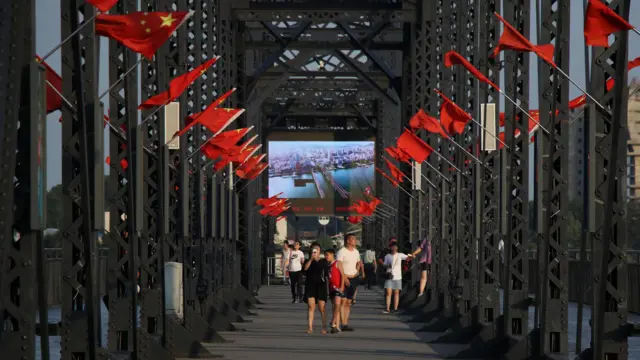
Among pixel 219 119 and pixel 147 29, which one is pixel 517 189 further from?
pixel 147 29

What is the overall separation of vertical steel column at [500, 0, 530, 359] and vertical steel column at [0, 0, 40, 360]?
412 inches

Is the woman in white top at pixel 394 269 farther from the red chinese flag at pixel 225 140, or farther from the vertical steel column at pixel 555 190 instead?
the vertical steel column at pixel 555 190

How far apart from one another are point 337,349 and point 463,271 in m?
5.89

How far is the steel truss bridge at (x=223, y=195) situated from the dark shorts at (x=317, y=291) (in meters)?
1.95

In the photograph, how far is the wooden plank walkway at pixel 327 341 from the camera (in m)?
23.2

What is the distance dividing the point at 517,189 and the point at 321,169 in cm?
5005

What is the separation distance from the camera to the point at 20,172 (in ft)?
39.3

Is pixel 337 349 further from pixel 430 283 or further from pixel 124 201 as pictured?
pixel 430 283

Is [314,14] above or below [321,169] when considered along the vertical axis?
above

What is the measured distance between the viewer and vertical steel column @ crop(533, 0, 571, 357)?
1861 cm

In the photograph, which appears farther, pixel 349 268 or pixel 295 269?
pixel 295 269

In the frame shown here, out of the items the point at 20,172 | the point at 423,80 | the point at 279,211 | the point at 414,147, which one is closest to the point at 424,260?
the point at 423,80

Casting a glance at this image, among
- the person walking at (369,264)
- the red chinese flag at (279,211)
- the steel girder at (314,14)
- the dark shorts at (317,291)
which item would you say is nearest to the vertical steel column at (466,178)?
the dark shorts at (317,291)

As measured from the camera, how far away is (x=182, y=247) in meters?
24.9
